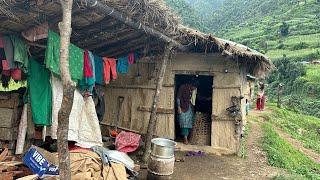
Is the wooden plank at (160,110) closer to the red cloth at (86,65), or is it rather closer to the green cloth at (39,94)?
the red cloth at (86,65)

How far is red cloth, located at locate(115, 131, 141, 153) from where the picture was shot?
28.1ft

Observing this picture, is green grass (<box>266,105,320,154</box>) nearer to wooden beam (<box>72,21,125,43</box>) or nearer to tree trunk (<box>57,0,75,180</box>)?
wooden beam (<box>72,21,125,43</box>)

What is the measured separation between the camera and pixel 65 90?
4.42m


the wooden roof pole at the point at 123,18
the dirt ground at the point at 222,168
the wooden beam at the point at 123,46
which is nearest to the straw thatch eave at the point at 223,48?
the wooden roof pole at the point at 123,18

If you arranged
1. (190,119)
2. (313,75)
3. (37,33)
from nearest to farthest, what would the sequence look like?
(37,33) → (190,119) → (313,75)

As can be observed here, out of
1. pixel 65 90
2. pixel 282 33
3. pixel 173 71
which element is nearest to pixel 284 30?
pixel 282 33

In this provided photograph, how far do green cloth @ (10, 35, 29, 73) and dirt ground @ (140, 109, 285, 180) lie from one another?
9.68 feet

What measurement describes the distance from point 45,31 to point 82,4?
1.14 metres

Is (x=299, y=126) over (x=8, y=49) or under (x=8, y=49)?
under

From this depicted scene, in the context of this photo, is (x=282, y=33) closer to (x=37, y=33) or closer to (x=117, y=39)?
(x=117, y=39)

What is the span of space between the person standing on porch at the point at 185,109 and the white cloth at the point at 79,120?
3.35 m

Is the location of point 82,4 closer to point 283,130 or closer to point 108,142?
point 108,142

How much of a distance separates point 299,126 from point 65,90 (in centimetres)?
2091

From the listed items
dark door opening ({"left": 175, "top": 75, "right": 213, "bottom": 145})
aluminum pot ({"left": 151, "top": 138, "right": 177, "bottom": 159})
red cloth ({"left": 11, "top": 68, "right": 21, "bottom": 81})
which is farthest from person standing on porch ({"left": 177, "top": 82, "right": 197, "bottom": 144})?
red cloth ({"left": 11, "top": 68, "right": 21, "bottom": 81})
